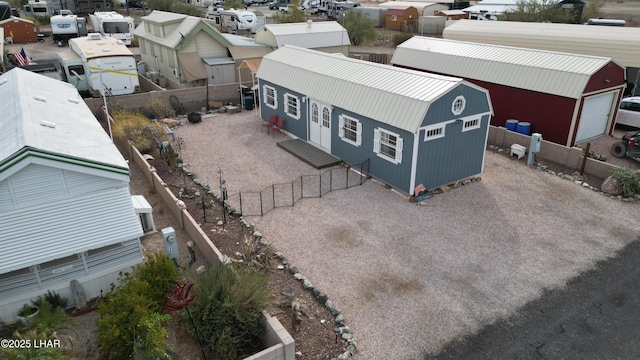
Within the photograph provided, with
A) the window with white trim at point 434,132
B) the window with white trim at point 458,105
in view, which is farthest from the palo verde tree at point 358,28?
the window with white trim at point 434,132

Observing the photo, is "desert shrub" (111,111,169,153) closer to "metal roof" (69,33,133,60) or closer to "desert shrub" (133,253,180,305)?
"metal roof" (69,33,133,60)

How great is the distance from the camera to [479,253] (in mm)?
12797

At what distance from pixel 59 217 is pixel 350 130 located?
10938mm

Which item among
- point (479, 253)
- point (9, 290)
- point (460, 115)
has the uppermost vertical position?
point (460, 115)

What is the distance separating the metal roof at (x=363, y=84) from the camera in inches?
606

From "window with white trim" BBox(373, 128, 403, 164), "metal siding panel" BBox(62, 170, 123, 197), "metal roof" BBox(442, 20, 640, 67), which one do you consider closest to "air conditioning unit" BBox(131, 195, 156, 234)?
"metal siding panel" BBox(62, 170, 123, 197)

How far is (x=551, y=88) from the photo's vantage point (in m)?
19.6

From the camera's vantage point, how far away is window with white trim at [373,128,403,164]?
52.0 feet

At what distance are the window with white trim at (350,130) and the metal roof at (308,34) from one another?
1384 cm

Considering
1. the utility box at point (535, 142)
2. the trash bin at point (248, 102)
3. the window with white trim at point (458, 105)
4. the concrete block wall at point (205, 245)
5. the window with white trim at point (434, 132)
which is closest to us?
the concrete block wall at point (205, 245)

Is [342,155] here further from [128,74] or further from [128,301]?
[128,74]

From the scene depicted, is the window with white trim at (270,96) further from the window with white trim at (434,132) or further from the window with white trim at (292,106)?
the window with white trim at (434,132)

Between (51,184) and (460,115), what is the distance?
12.8 meters

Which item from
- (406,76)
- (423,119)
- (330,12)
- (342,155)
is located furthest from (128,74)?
(330,12)
